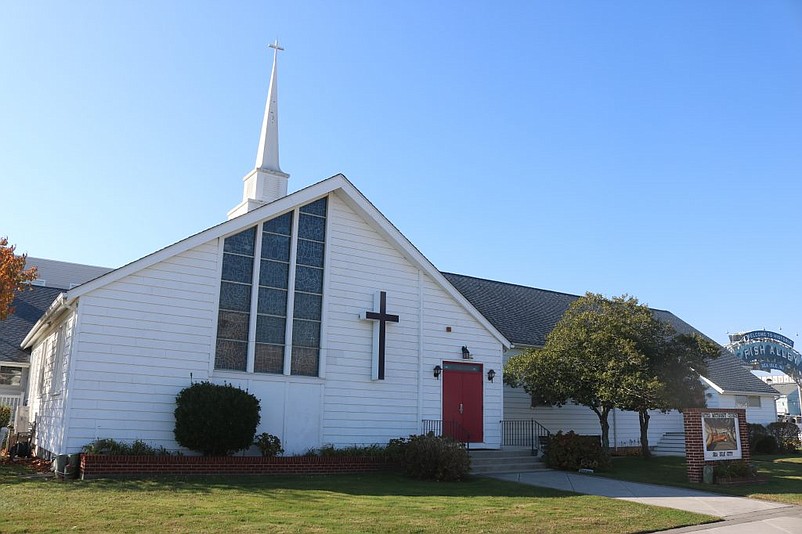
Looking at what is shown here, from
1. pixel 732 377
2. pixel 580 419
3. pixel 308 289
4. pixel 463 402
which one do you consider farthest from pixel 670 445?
pixel 308 289

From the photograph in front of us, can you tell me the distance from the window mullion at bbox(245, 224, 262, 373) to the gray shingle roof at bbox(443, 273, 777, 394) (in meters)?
9.03

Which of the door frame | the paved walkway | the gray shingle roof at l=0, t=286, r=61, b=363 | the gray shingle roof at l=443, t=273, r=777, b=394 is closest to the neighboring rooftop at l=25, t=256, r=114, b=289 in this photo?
the gray shingle roof at l=0, t=286, r=61, b=363

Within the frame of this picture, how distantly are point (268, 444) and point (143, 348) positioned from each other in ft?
11.8

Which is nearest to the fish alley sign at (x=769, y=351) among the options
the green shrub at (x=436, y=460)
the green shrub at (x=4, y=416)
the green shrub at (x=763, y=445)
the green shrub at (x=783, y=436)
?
the green shrub at (x=783, y=436)

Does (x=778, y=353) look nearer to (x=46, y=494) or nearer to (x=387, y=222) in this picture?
(x=387, y=222)

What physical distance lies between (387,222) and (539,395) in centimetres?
732

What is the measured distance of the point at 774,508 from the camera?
12.9 m

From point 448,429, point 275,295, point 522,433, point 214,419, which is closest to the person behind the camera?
point 214,419

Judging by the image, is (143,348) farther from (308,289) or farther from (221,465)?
(308,289)

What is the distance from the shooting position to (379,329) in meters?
18.2

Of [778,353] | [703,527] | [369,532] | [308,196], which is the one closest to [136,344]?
[308,196]

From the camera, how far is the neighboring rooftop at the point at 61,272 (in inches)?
1406

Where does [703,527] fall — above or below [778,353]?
below

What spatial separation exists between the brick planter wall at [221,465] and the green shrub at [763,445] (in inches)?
720
